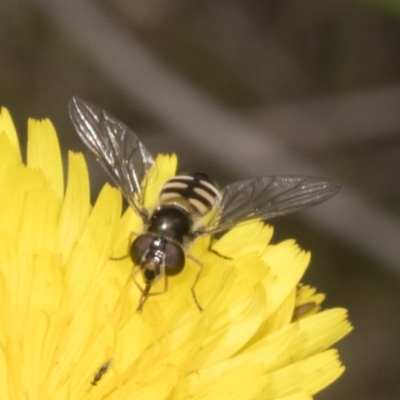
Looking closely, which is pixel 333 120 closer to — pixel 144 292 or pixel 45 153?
pixel 45 153

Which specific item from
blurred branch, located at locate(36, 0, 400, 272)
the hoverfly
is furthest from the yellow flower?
blurred branch, located at locate(36, 0, 400, 272)

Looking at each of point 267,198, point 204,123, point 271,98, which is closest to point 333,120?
point 271,98

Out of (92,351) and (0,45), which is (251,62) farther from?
(92,351)

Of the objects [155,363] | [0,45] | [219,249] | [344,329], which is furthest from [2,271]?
[0,45]

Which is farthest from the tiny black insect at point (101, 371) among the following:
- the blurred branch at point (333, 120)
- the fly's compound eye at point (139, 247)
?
the blurred branch at point (333, 120)

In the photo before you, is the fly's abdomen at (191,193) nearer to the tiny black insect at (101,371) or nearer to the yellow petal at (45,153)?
the yellow petal at (45,153)
